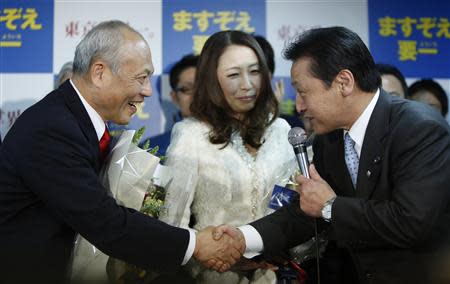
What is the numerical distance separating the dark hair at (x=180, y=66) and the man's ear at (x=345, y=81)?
5.17 ft

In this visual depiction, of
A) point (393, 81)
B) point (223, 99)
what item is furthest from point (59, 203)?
point (393, 81)

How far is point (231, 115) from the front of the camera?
291 centimetres

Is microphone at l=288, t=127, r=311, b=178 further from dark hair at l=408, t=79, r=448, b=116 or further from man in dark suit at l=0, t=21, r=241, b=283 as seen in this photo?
dark hair at l=408, t=79, r=448, b=116

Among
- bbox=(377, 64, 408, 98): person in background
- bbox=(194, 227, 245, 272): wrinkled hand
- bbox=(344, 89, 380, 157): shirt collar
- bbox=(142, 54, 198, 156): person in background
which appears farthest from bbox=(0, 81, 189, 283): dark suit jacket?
bbox=(377, 64, 408, 98): person in background

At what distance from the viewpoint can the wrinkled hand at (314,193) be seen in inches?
87.0

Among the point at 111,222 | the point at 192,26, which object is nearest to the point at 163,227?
the point at 111,222

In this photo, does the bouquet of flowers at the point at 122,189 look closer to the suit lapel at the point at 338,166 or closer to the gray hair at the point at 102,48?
the gray hair at the point at 102,48

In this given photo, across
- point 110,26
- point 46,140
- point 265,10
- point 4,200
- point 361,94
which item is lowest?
point 4,200

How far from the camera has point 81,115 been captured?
2217 mm

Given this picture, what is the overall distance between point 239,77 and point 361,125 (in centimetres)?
80

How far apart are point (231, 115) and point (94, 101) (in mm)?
817

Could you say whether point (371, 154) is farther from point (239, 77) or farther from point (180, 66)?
point (180, 66)

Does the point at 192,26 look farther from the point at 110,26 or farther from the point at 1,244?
the point at 1,244

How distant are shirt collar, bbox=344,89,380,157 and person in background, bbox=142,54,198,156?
→ 1518 millimetres
